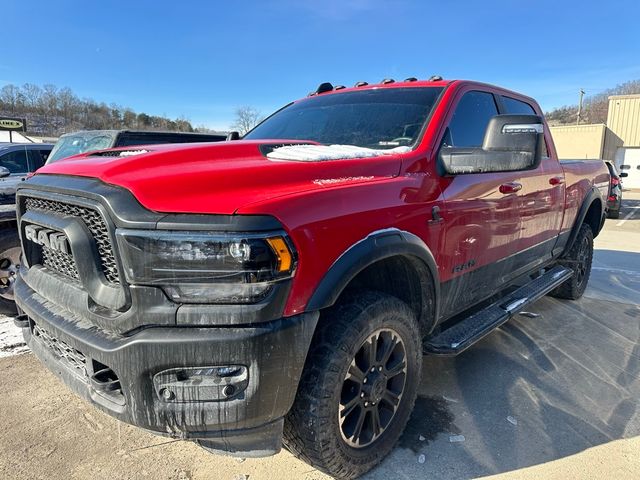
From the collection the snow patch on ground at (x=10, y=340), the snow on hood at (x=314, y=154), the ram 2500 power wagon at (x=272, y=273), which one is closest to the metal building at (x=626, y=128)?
the ram 2500 power wagon at (x=272, y=273)

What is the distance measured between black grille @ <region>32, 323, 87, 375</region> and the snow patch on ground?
1807 mm

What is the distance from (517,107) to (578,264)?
7.01 feet

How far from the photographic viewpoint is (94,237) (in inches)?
71.9

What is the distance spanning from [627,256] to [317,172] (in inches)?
315

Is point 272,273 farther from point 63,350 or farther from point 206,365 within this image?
point 63,350

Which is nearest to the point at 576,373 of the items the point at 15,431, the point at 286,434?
the point at 286,434

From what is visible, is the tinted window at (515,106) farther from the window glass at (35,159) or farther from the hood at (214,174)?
the window glass at (35,159)

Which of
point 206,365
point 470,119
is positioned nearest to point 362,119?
point 470,119

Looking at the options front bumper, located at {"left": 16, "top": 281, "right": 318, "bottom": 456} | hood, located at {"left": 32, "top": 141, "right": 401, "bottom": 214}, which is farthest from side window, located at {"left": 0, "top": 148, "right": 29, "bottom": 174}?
front bumper, located at {"left": 16, "top": 281, "right": 318, "bottom": 456}

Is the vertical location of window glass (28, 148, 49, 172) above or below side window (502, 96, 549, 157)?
below

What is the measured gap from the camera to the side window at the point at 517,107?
374 cm

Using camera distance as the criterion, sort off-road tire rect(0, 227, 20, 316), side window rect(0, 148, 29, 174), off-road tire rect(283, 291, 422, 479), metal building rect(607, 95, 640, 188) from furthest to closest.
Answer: metal building rect(607, 95, 640, 188), side window rect(0, 148, 29, 174), off-road tire rect(0, 227, 20, 316), off-road tire rect(283, 291, 422, 479)

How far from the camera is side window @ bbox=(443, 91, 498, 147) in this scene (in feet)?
9.60

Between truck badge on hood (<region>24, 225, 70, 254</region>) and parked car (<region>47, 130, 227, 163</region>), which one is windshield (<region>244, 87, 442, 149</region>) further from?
parked car (<region>47, 130, 227, 163</region>)
